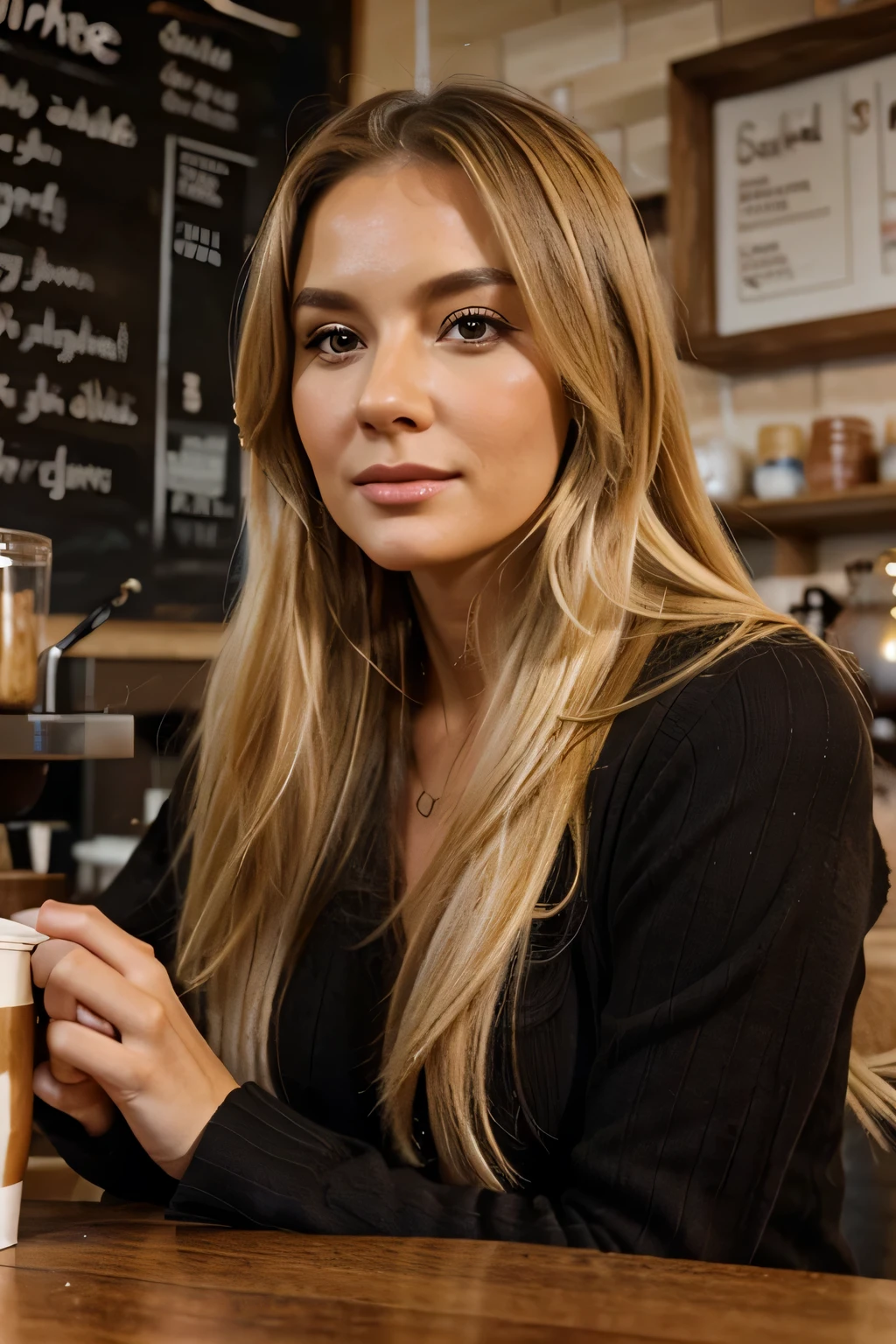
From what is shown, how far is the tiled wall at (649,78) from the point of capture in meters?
2.58

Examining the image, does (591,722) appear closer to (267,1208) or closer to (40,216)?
(267,1208)

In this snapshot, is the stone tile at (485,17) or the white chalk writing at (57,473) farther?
the stone tile at (485,17)

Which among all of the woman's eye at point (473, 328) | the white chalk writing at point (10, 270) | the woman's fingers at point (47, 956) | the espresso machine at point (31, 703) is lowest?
the woman's fingers at point (47, 956)

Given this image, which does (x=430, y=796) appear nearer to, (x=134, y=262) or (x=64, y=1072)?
(x=64, y=1072)

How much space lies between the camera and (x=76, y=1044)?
75cm

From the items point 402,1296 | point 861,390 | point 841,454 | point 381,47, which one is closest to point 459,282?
point 402,1296

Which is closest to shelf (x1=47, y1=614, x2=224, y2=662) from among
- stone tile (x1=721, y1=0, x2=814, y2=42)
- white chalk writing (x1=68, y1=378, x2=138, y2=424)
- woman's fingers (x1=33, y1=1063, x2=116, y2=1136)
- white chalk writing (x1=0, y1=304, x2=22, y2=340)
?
white chalk writing (x1=68, y1=378, x2=138, y2=424)

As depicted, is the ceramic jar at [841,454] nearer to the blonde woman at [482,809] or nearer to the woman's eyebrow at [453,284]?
the blonde woman at [482,809]

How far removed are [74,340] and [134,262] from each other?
0.17 meters

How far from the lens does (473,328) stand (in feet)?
3.19

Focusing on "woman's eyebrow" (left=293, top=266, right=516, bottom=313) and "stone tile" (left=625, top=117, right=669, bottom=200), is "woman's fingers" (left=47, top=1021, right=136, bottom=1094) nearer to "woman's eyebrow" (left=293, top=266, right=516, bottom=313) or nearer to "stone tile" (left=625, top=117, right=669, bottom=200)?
"woman's eyebrow" (left=293, top=266, right=516, bottom=313)

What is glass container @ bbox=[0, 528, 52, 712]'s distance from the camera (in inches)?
43.6

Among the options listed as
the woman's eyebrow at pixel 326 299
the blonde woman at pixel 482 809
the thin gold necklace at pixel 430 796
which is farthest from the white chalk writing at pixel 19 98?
the thin gold necklace at pixel 430 796

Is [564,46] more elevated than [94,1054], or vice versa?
[564,46]
